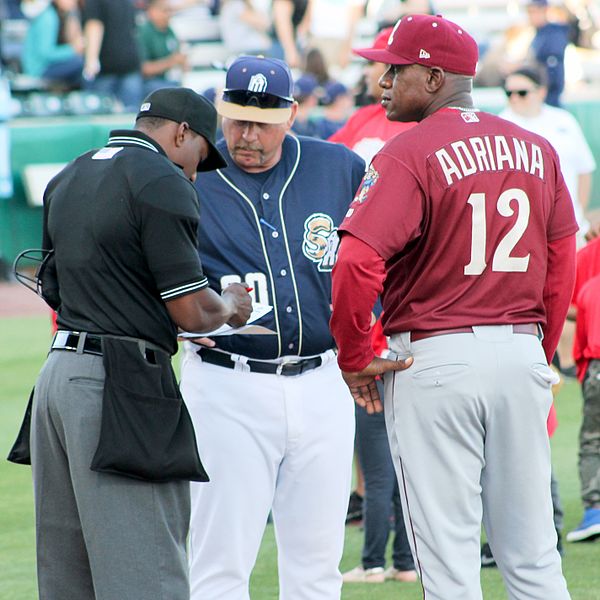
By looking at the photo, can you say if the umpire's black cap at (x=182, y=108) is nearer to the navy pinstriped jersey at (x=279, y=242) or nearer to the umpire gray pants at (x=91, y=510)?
the navy pinstriped jersey at (x=279, y=242)

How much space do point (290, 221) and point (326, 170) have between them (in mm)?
258

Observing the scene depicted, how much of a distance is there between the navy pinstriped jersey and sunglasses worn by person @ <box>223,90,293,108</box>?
0.19 m

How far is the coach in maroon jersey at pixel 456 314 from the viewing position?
143 inches

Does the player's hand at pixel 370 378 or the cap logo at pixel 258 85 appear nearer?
the player's hand at pixel 370 378

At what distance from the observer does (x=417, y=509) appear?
3.72 meters

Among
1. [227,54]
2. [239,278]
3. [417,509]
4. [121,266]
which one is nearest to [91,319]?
[121,266]

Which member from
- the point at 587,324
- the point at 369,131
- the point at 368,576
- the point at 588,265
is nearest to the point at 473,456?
the point at 368,576

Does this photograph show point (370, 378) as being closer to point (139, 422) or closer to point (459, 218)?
point (459, 218)

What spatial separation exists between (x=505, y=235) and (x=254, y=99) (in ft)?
3.53

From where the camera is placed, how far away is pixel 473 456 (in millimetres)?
3727

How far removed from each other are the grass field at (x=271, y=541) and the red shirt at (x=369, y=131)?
189cm

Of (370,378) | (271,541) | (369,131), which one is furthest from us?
(271,541)

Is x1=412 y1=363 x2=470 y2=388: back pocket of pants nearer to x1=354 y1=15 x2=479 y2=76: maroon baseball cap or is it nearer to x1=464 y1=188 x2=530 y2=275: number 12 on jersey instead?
x1=464 y1=188 x2=530 y2=275: number 12 on jersey

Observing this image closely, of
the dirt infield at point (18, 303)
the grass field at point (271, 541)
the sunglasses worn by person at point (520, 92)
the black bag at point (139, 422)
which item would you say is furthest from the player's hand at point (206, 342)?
the dirt infield at point (18, 303)
